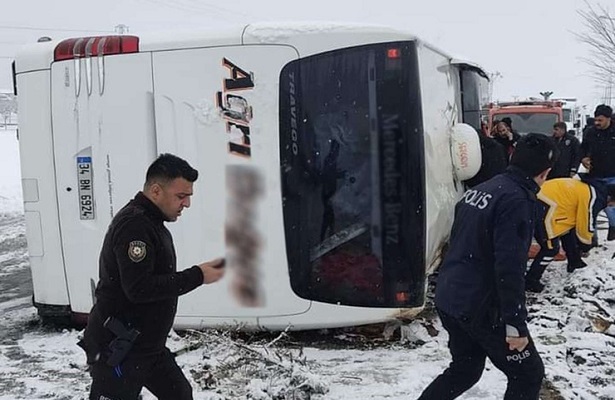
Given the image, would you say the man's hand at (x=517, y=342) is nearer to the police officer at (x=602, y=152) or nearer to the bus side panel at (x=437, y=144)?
the bus side panel at (x=437, y=144)

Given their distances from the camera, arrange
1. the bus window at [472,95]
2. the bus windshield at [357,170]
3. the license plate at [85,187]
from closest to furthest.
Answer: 1. the bus windshield at [357,170]
2. the license plate at [85,187]
3. the bus window at [472,95]

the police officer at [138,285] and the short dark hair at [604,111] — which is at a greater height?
the short dark hair at [604,111]

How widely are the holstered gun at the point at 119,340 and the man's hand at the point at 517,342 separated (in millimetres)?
1717

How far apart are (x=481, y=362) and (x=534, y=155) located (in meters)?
1.11

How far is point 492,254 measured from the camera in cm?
307

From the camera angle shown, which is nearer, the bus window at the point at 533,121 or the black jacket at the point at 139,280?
the black jacket at the point at 139,280

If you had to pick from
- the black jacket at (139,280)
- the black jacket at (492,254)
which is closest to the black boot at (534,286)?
the black jacket at (492,254)

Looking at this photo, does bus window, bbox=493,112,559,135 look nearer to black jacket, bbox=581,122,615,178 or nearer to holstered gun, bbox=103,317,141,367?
black jacket, bbox=581,122,615,178

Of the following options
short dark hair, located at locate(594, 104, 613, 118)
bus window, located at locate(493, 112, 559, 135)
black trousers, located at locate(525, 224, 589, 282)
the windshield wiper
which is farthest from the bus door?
bus window, located at locate(493, 112, 559, 135)

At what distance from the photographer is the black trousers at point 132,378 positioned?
109 inches

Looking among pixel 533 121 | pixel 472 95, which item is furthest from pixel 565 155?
pixel 533 121

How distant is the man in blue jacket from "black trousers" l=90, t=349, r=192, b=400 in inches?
55.7

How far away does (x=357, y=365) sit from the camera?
14.7 feet

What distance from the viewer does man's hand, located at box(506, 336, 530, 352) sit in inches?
117
